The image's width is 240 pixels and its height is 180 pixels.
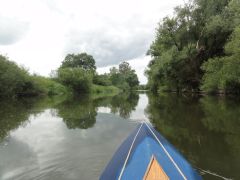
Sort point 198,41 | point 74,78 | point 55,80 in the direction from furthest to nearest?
point 55,80 → point 74,78 → point 198,41

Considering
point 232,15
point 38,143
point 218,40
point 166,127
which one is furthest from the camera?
point 218,40

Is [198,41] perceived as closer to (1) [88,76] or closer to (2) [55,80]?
(1) [88,76]

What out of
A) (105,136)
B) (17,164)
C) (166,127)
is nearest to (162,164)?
(17,164)

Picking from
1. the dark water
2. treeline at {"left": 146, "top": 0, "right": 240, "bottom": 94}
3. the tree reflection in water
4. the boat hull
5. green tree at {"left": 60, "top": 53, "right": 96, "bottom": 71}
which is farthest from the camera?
green tree at {"left": 60, "top": 53, "right": 96, "bottom": 71}

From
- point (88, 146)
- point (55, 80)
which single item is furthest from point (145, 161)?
point (55, 80)

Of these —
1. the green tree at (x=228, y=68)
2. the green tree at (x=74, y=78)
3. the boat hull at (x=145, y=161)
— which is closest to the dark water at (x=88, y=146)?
the boat hull at (x=145, y=161)

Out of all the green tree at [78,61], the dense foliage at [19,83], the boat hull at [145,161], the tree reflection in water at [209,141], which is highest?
the green tree at [78,61]

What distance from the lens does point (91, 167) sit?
620 cm

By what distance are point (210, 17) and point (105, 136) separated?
27846mm

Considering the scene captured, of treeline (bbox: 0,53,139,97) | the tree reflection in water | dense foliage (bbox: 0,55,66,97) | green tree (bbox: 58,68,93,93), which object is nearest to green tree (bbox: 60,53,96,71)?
treeline (bbox: 0,53,139,97)

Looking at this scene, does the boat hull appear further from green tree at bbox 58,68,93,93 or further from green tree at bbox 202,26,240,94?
green tree at bbox 58,68,93,93

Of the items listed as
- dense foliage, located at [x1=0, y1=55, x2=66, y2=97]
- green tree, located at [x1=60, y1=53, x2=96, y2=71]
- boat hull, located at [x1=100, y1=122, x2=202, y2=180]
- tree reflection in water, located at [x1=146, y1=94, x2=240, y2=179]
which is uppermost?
green tree, located at [x1=60, y1=53, x2=96, y2=71]

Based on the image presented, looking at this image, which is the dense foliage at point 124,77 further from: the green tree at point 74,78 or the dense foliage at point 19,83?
the dense foliage at point 19,83

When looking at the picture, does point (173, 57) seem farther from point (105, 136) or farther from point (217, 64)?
point (105, 136)
